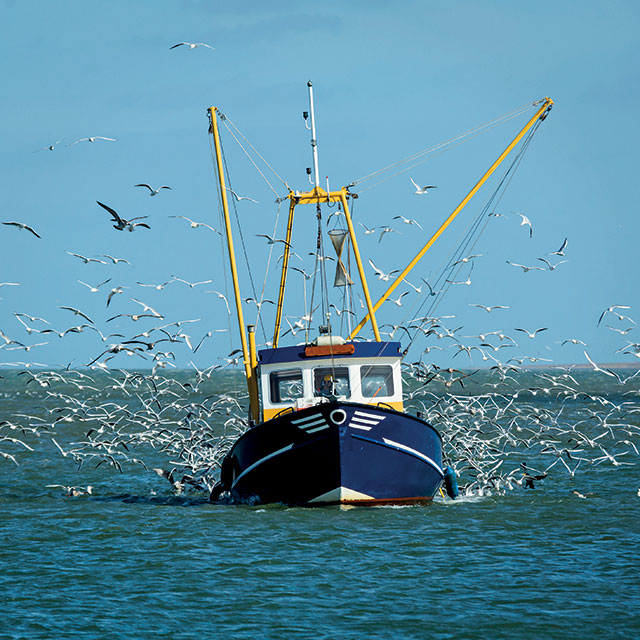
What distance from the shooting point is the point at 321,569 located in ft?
56.4

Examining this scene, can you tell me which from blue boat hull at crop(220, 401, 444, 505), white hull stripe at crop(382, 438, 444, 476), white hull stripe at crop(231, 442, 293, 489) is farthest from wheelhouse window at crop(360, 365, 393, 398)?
white hull stripe at crop(231, 442, 293, 489)

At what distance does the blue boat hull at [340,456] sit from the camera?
2114 cm

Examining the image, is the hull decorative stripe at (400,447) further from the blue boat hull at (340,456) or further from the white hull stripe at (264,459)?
the white hull stripe at (264,459)

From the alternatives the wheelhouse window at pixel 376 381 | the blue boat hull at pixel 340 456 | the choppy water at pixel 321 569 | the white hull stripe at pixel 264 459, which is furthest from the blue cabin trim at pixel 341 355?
the choppy water at pixel 321 569

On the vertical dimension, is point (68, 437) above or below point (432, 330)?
below

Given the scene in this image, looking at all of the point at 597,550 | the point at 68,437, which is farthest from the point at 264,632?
the point at 68,437

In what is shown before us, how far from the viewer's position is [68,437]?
147ft

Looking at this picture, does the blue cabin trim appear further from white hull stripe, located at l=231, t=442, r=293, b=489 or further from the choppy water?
the choppy water

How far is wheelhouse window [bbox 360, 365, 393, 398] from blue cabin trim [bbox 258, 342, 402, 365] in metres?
0.32

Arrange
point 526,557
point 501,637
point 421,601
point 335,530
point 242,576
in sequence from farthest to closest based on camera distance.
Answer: point 335,530 < point 526,557 < point 242,576 < point 421,601 < point 501,637

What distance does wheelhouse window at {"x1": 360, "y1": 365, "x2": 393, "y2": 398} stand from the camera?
22.9 meters

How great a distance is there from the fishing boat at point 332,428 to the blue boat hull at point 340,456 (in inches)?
0.8

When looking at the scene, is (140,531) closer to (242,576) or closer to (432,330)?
(242,576)

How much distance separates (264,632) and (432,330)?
13.8 meters
